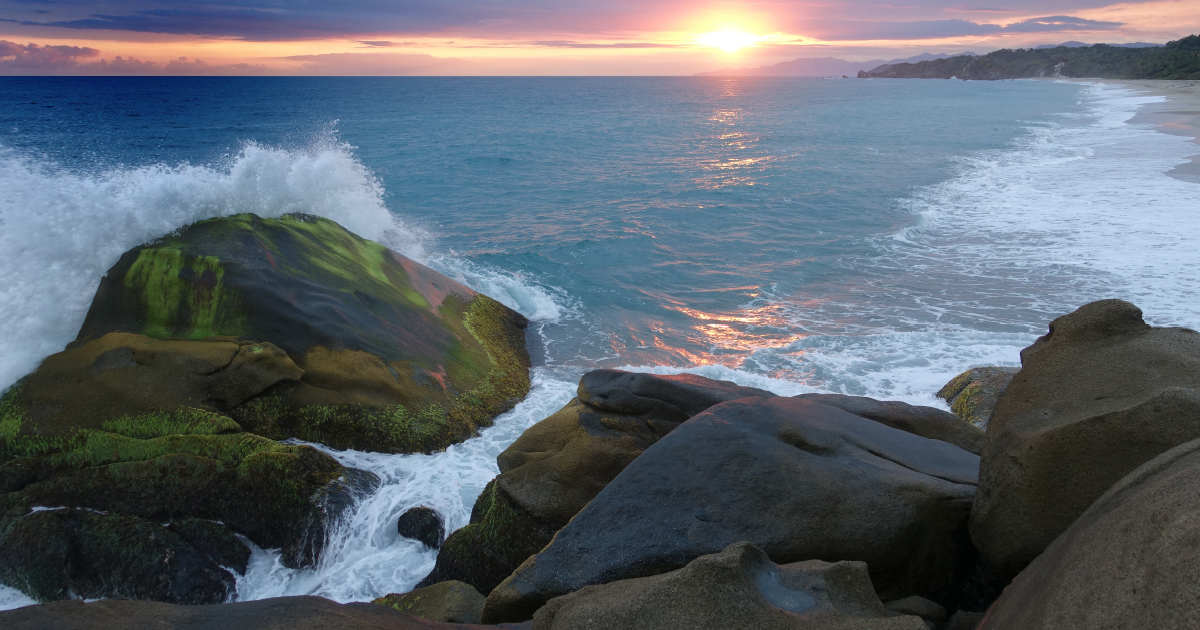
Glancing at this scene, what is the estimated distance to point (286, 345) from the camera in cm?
705

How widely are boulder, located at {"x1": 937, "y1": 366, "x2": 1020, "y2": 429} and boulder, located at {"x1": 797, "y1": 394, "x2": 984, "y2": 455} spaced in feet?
4.50

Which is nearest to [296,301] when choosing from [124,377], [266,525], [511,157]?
[124,377]

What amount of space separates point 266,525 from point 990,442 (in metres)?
5.43

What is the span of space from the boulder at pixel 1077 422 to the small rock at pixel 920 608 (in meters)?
0.44

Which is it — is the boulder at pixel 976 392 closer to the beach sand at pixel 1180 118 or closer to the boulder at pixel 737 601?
the boulder at pixel 737 601

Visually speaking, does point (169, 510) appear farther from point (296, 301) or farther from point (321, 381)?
point (296, 301)

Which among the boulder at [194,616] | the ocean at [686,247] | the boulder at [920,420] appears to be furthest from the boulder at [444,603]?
the boulder at [920,420]

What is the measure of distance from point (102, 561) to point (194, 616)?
301 cm

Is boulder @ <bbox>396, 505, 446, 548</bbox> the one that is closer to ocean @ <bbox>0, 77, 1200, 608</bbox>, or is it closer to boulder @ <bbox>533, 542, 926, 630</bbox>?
ocean @ <bbox>0, 77, 1200, 608</bbox>

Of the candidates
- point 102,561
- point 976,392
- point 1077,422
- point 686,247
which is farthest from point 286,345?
point 686,247

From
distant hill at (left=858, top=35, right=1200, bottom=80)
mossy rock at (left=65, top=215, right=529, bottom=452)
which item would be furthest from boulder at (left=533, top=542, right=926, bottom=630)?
distant hill at (left=858, top=35, right=1200, bottom=80)

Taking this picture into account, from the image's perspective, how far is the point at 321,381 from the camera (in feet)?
22.8

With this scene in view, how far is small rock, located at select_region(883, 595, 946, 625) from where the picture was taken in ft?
11.5

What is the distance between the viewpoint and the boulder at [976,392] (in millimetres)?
7309
